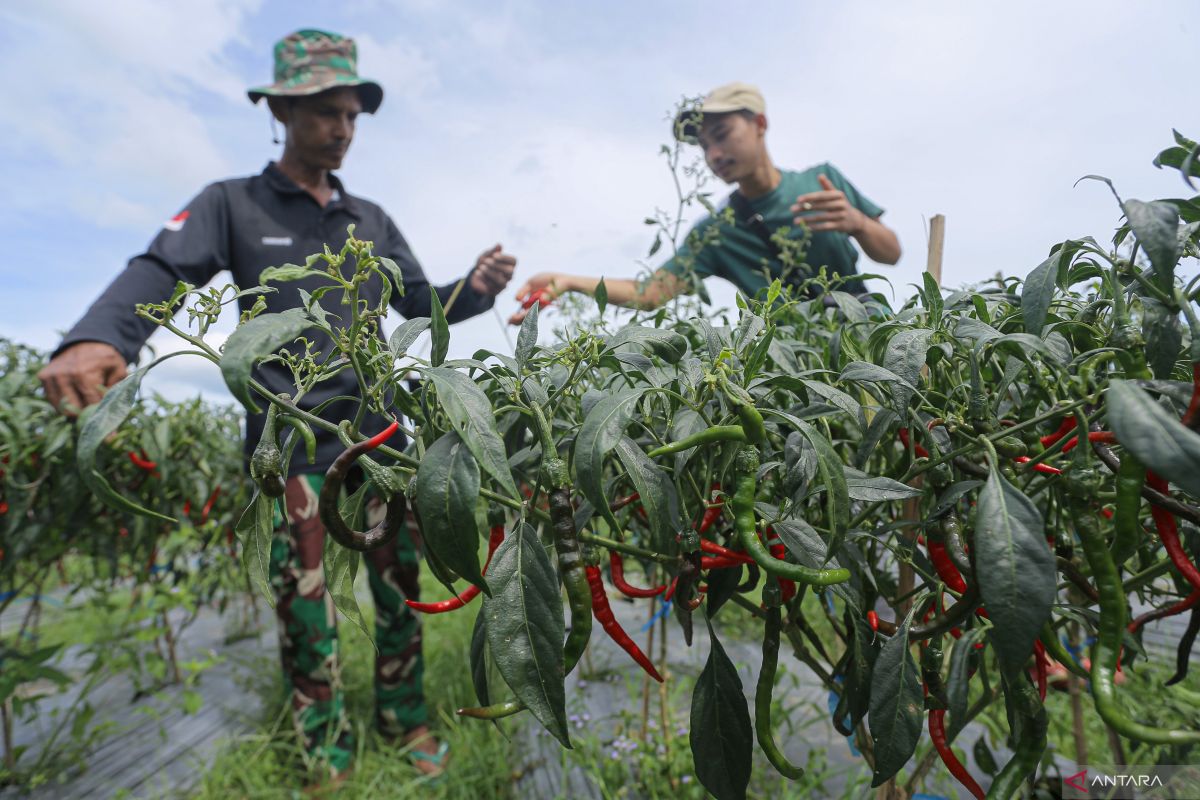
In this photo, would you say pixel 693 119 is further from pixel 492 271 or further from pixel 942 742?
pixel 942 742

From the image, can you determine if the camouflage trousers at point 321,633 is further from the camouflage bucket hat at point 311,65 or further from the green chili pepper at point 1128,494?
the green chili pepper at point 1128,494

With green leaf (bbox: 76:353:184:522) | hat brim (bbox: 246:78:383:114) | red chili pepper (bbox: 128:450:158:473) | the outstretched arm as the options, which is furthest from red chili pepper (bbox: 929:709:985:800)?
hat brim (bbox: 246:78:383:114)

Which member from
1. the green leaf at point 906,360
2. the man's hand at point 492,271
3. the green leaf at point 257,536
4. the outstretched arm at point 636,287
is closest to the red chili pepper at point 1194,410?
the green leaf at point 906,360

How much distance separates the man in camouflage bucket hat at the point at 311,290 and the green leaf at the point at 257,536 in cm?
116

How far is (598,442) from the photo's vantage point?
1.52ft

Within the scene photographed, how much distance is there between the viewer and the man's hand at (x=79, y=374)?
135cm

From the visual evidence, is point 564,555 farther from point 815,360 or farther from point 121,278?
point 121,278

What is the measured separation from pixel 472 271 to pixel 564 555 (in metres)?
1.40

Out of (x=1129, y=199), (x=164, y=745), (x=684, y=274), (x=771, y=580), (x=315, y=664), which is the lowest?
(x=164, y=745)

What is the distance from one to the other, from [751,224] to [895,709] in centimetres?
186

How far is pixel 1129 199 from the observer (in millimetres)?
494

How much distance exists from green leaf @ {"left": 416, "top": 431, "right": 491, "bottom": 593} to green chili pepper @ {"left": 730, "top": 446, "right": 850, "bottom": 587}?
21 cm

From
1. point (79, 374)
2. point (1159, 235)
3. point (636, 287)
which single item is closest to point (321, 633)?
point (79, 374)

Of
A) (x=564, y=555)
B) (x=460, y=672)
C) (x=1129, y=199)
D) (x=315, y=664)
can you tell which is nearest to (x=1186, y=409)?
(x=1129, y=199)
